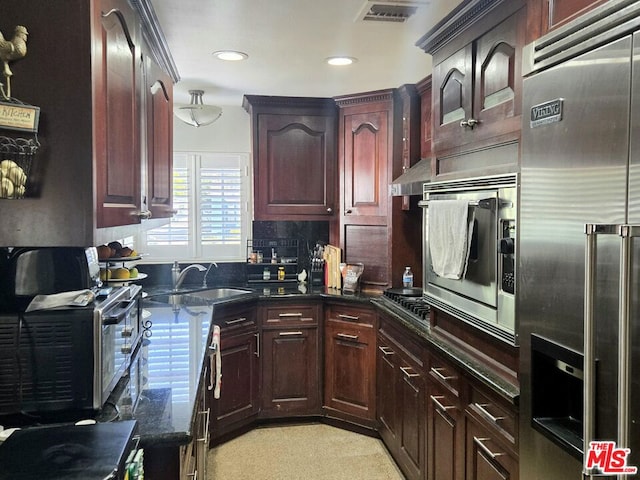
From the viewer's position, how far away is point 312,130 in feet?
13.2

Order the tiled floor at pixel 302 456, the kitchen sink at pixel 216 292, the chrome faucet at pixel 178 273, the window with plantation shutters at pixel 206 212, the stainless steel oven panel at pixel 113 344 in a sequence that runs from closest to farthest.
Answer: the stainless steel oven panel at pixel 113 344, the tiled floor at pixel 302 456, the chrome faucet at pixel 178 273, the kitchen sink at pixel 216 292, the window with plantation shutters at pixel 206 212

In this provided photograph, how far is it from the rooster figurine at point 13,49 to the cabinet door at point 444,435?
190 centimetres

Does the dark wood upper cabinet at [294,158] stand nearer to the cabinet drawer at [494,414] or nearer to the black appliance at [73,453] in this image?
the cabinet drawer at [494,414]

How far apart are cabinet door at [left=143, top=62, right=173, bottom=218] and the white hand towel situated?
121cm

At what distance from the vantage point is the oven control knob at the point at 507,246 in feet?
5.35

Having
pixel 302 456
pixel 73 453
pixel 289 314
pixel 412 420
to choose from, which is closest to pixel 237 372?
pixel 289 314

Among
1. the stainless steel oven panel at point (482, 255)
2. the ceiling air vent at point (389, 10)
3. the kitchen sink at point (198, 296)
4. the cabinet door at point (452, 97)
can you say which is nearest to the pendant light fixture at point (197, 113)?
the kitchen sink at point (198, 296)

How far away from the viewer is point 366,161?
3805mm

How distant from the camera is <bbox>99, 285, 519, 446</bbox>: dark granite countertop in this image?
148cm

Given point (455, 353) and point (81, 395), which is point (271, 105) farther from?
point (81, 395)

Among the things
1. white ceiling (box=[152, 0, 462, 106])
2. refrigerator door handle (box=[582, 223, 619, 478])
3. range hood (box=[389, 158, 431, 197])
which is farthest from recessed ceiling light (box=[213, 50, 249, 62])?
refrigerator door handle (box=[582, 223, 619, 478])

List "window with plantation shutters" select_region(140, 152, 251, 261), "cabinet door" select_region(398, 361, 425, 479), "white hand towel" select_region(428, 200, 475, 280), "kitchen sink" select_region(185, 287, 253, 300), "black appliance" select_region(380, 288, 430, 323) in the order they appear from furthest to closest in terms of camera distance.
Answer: "window with plantation shutters" select_region(140, 152, 251, 261) < "kitchen sink" select_region(185, 287, 253, 300) < "black appliance" select_region(380, 288, 430, 323) < "cabinet door" select_region(398, 361, 425, 479) < "white hand towel" select_region(428, 200, 475, 280)

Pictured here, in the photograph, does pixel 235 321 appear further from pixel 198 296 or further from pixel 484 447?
pixel 484 447

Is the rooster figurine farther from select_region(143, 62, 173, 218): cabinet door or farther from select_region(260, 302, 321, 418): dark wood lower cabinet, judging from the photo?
select_region(260, 302, 321, 418): dark wood lower cabinet
